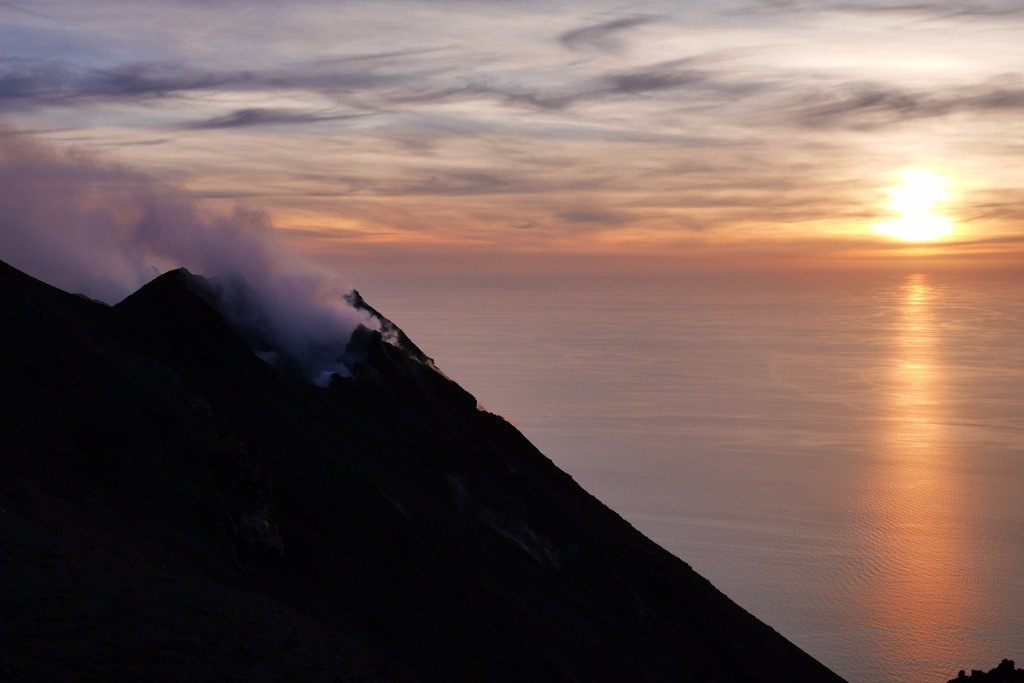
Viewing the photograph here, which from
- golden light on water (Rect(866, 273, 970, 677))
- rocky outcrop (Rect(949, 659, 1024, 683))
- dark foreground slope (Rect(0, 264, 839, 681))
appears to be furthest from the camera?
golden light on water (Rect(866, 273, 970, 677))

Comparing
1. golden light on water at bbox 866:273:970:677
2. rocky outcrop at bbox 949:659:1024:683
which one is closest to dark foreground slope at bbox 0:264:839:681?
rocky outcrop at bbox 949:659:1024:683

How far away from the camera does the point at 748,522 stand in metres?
126

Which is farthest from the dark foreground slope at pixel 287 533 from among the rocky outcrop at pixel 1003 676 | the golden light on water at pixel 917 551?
the golden light on water at pixel 917 551

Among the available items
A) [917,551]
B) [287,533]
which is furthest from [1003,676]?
[917,551]

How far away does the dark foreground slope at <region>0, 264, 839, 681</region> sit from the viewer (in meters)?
23.1

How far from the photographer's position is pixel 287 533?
39.2 m

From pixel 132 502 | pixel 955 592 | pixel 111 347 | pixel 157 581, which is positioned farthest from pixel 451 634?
pixel 955 592

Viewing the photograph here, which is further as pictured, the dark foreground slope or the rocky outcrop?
the rocky outcrop

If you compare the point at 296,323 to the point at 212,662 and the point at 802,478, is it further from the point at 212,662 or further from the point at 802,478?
the point at 802,478

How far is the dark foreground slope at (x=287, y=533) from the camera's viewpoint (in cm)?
2312

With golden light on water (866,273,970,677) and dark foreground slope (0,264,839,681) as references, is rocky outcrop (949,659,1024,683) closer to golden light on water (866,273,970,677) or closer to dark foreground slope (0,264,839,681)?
dark foreground slope (0,264,839,681)

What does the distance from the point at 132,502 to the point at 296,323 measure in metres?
25.4

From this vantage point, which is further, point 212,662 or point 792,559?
point 792,559

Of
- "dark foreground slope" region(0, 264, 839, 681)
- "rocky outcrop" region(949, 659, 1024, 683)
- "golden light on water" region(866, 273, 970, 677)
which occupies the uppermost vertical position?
"golden light on water" region(866, 273, 970, 677)
